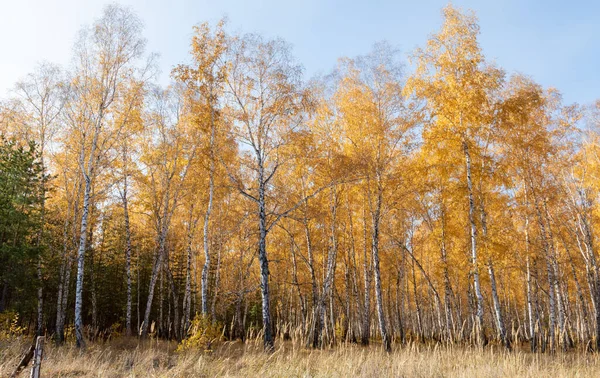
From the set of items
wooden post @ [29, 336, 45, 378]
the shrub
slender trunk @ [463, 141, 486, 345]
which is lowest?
the shrub

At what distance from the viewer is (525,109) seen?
11.6 meters

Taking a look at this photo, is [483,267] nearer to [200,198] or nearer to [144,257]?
[200,198]

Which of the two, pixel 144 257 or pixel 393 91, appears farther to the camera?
pixel 144 257

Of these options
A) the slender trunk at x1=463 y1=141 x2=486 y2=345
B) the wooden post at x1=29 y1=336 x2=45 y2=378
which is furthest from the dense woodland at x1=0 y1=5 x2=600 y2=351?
the wooden post at x1=29 y1=336 x2=45 y2=378

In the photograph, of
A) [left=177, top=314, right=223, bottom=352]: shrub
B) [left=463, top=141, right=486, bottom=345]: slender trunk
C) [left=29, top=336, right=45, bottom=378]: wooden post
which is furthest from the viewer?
[left=463, top=141, right=486, bottom=345]: slender trunk

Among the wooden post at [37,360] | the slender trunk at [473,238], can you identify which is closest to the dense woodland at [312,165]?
the slender trunk at [473,238]

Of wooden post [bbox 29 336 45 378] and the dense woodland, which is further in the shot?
the dense woodland

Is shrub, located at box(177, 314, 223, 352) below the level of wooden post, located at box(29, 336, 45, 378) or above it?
below

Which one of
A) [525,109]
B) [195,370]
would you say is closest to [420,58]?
[525,109]

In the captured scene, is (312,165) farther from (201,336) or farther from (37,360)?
(37,360)

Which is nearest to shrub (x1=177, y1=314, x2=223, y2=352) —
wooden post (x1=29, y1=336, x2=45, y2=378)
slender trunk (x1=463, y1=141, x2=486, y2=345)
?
wooden post (x1=29, y1=336, x2=45, y2=378)

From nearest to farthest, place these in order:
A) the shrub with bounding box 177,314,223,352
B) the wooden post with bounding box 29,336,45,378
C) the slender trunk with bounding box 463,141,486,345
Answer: the wooden post with bounding box 29,336,45,378
the shrub with bounding box 177,314,223,352
the slender trunk with bounding box 463,141,486,345

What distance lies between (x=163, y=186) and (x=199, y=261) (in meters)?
8.96

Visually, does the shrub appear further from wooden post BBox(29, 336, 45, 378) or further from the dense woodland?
wooden post BBox(29, 336, 45, 378)
